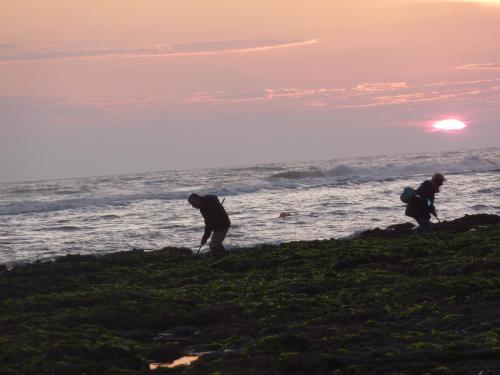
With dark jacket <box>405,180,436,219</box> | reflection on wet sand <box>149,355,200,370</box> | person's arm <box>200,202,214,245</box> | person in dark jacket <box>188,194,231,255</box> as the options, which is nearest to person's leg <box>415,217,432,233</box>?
dark jacket <box>405,180,436,219</box>

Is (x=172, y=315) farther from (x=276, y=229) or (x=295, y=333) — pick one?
(x=276, y=229)

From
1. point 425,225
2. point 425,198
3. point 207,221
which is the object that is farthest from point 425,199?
point 207,221

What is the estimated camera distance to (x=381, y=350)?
7273 mm

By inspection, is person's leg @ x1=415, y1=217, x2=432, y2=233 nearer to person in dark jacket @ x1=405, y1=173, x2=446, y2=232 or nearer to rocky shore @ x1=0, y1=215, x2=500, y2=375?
person in dark jacket @ x1=405, y1=173, x2=446, y2=232

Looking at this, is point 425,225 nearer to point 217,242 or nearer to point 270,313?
point 217,242

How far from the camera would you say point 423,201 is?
1673 centimetres

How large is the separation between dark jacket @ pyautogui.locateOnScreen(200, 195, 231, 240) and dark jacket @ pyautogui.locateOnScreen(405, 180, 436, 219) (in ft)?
13.1

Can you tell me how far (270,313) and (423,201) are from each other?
799cm

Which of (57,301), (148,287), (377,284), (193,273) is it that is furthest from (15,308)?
(377,284)

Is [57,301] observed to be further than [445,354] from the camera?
Yes

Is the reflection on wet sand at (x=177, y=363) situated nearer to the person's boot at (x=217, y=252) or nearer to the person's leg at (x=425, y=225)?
the person's boot at (x=217, y=252)

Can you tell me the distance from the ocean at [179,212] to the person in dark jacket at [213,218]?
3092 mm

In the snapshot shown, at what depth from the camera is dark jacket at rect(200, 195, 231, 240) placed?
15805mm

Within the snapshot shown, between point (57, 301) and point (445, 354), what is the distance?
19.1 feet
